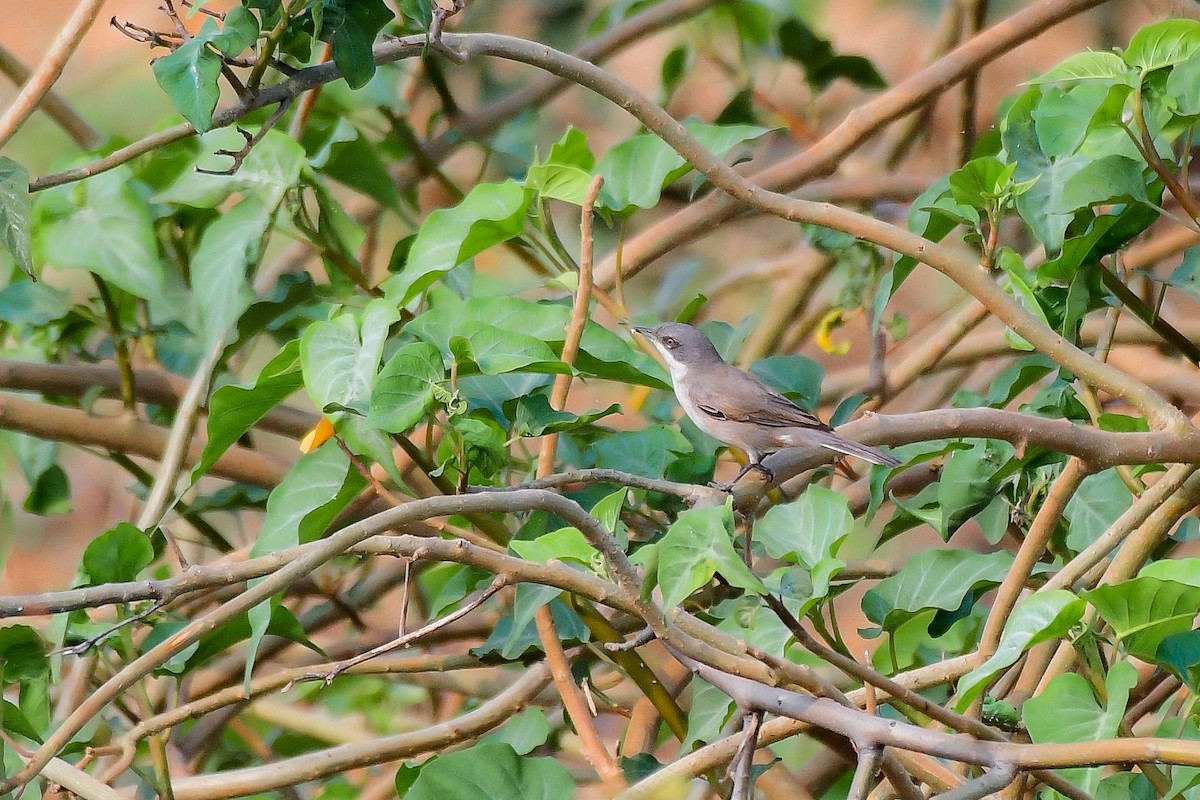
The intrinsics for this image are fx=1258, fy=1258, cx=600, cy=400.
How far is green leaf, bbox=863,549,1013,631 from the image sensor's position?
228cm

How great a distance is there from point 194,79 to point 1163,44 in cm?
166

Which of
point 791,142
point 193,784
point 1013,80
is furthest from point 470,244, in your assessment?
point 1013,80

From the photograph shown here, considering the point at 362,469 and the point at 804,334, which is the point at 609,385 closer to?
the point at 804,334

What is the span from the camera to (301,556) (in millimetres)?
1554

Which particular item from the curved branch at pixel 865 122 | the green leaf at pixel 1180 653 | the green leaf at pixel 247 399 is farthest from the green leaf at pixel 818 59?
the green leaf at pixel 1180 653

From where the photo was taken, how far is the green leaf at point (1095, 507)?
251 centimetres

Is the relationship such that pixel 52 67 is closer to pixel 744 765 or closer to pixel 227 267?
pixel 227 267

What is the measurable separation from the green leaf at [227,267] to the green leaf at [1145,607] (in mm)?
1953

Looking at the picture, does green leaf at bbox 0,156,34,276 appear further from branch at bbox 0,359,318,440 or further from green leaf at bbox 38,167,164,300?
branch at bbox 0,359,318,440

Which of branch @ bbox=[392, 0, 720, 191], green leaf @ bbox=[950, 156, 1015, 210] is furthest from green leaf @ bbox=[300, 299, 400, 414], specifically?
branch @ bbox=[392, 0, 720, 191]

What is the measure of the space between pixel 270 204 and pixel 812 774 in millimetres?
→ 1882

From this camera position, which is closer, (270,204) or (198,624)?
(198,624)

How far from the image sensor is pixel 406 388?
2031 millimetres

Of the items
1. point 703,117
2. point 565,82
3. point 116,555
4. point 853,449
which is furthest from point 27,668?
point 703,117
